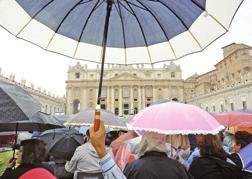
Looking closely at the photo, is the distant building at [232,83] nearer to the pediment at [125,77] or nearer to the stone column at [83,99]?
the pediment at [125,77]

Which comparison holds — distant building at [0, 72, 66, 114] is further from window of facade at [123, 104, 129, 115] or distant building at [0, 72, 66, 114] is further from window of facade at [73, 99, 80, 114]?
window of facade at [123, 104, 129, 115]

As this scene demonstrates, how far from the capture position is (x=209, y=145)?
3.12 metres

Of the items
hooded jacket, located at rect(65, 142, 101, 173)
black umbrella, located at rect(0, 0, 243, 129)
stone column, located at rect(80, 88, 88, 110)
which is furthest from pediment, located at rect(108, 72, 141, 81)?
black umbrella, located at rect(0, 0, 243, 129)

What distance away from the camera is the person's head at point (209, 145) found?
311cm

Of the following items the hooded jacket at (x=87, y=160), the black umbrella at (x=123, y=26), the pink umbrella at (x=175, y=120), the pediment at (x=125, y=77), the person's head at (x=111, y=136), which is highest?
the pediment at (x=125, y=77)

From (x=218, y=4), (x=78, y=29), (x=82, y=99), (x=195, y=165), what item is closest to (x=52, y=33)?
(x=78, y=29)

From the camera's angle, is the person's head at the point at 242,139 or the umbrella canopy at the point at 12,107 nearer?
the umbrella canopy at the point at 12,107

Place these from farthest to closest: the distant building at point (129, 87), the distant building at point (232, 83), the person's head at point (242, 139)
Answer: the distant building at point (129, 87) < the distant building at point (232, 83) < the person's head at point (242, 139)

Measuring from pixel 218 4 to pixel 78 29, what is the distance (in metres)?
1.68

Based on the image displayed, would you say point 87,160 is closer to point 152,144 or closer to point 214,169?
point 214,169

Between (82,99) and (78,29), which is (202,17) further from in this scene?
(82,99)

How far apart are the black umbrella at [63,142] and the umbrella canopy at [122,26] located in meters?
3.31

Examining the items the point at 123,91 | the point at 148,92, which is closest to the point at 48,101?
the point at 123,91

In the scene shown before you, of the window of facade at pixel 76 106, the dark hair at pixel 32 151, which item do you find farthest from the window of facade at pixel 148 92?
the dark hair at pixel 32 151
